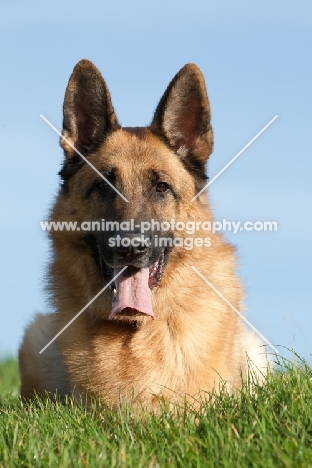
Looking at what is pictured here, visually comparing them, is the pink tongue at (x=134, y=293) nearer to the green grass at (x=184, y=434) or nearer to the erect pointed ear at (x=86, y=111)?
the green grass at (x=184, y=434)

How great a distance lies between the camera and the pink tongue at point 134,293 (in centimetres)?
593

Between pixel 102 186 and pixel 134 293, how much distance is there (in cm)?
98

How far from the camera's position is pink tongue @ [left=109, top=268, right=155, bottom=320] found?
5.93m

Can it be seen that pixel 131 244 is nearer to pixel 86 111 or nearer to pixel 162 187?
pixel 162 187

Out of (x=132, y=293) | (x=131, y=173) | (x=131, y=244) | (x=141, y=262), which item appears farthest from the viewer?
(x=131, y=173)

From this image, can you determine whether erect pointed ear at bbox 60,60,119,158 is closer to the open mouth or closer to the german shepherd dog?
the german shepherd dog

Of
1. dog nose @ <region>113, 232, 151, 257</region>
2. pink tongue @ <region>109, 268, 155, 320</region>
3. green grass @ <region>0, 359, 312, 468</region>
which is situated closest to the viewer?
green grass @ <region>0, 359, 312, 468</region>

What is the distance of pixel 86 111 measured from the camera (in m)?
6.66

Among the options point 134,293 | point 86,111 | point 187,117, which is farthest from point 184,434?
point 86,111

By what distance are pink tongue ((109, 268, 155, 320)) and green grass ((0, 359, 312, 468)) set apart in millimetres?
847

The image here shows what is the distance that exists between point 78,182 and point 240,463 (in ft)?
10.2

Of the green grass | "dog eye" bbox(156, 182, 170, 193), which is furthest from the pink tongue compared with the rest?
the green grass

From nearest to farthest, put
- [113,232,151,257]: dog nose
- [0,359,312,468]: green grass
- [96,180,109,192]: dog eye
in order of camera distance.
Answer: [0,359,312,468]: green grass < [113,232,151,257]: dog nose < [96,180,109,192]: dog eye

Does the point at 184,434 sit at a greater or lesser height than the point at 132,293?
lesser
